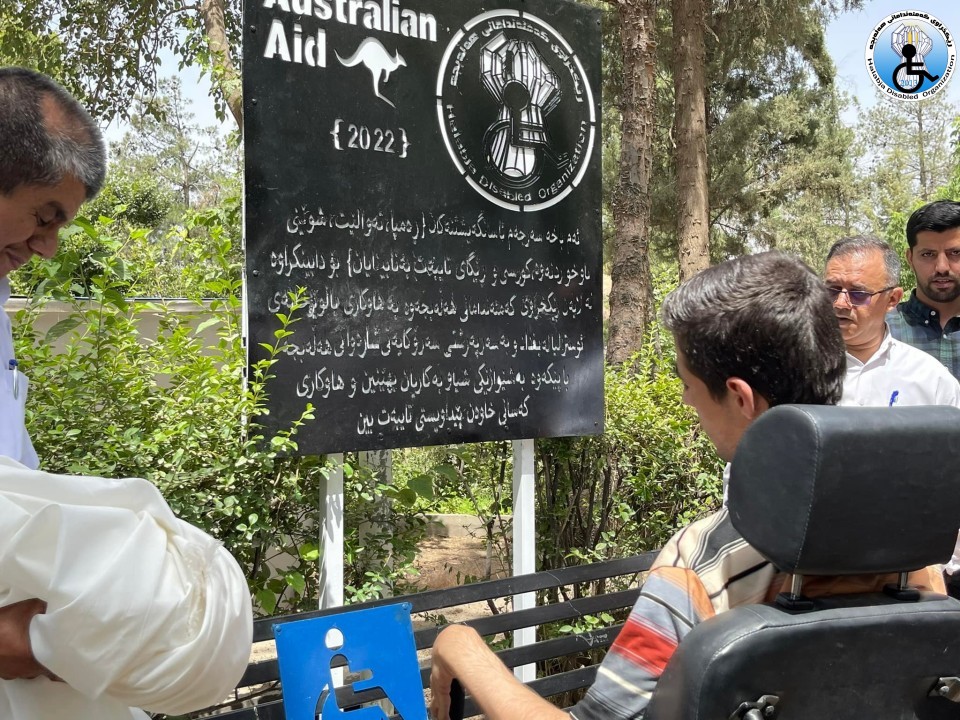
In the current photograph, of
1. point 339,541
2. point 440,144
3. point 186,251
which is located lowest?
point 339,541

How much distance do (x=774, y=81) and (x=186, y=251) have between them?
16009 mm

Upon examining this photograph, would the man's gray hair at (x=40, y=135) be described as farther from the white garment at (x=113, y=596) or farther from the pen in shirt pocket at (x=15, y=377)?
the white garment at (x=113, y=596)

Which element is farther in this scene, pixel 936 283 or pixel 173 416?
pixel 936 283

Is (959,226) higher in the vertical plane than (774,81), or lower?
lower

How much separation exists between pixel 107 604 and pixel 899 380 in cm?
289

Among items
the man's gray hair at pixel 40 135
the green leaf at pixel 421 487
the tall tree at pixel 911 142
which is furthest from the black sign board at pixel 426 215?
the tall tree at pixel 911 142

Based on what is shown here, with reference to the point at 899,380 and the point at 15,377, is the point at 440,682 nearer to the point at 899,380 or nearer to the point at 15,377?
the point at 15,377

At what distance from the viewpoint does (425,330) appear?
3326 mm

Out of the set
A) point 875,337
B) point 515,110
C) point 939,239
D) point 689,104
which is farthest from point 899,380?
point 689,104

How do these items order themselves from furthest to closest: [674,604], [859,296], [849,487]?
[859,296]
[674,604]
[849,487]

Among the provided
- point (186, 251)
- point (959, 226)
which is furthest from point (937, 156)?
point (186, 251)

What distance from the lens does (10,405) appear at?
2.02m

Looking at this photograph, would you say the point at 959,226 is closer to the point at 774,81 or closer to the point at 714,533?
the point at 714,533

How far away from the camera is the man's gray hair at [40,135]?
1.81m
